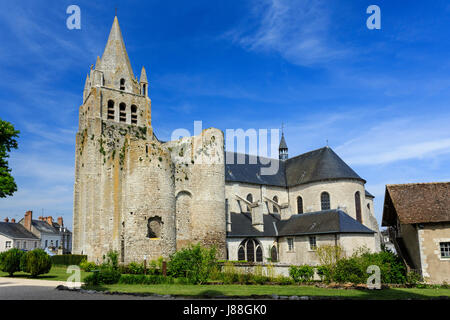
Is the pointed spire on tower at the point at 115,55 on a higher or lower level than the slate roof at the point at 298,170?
higher

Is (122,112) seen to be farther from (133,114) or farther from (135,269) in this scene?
(135,269)

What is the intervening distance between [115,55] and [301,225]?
21.4 meters

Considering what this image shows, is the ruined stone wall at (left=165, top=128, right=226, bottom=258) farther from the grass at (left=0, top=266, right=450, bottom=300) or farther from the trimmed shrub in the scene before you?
the grass at (left=0, top=266, right=450, bottom=300)

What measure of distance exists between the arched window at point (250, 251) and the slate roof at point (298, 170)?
6119mm

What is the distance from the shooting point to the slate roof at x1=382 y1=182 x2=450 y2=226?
18.8 m

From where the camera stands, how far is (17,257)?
18797mm

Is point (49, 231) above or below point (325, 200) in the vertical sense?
below

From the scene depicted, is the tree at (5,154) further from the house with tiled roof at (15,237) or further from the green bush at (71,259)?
the house with tiled roof at (15,237)

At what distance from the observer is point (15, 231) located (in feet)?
168

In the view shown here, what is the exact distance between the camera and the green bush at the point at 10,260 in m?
18.6

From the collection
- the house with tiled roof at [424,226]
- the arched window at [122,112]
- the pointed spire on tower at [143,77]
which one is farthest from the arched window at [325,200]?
the pointed spire on tower at [143,77]

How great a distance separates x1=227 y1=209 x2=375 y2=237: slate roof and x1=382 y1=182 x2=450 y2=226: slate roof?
6713mm

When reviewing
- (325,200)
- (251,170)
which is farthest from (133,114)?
(325,200)
